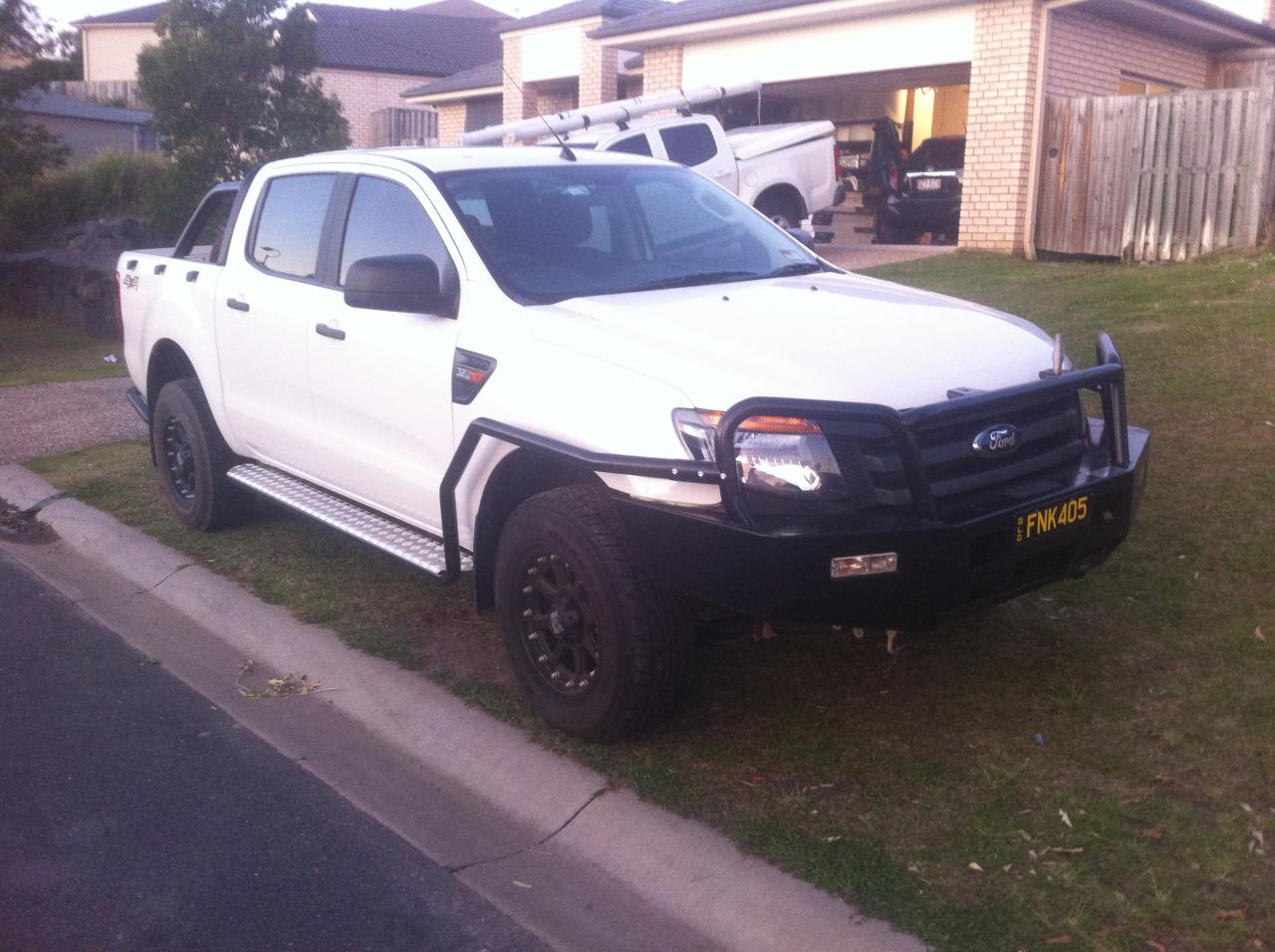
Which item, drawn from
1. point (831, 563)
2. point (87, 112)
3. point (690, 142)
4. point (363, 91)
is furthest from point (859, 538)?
point (363, 91)

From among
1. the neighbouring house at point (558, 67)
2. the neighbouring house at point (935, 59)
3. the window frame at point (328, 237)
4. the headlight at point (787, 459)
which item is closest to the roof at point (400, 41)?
the neighbouring house at point (558, 67)

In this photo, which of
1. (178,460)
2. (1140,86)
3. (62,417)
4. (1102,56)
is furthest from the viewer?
(1140,86)

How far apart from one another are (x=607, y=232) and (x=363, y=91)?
1318 inches

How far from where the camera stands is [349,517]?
5578 millimetres

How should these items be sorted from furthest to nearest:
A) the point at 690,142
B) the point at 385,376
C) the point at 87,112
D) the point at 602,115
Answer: the point at 87,112 → the point at 690,142 → the point at 602,115 → the point at 385,376

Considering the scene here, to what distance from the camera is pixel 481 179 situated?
5.23m

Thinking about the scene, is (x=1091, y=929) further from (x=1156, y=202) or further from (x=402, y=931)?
(x=1156, y=202)

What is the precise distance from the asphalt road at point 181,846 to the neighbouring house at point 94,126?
2776 centimetres

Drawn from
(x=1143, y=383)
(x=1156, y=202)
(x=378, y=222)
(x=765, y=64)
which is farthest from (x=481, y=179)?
(x=765, y=64)

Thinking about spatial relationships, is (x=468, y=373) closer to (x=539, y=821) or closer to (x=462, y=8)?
(x=539, y=821)

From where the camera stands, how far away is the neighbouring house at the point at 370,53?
1392 inches

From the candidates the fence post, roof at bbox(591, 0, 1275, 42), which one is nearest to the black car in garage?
roof at bbox(591, 0, 1275, 42)

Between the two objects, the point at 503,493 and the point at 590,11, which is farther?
the point at 590,11

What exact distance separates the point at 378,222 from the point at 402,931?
3.01 m
